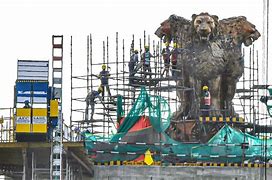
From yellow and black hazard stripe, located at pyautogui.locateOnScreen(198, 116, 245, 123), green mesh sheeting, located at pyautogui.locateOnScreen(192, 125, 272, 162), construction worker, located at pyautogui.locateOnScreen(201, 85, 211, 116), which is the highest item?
construction worker, located at pyautogui.locateOnScreen(201, 85, 211, 116)

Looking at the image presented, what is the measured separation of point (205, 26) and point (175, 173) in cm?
1086

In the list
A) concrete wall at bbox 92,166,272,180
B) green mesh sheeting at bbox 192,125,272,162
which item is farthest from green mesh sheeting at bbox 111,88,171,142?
green mesh sheeting at bbox 192,125,272,162

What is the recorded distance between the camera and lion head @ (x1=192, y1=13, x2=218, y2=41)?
66.8 m

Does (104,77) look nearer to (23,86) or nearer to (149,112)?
(149,112)

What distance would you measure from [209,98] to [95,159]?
9.52 m

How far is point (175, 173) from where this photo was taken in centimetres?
5962

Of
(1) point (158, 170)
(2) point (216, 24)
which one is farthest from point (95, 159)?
(2) point (216, 24)

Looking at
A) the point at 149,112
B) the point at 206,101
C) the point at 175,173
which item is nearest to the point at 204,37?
the point at 206,101

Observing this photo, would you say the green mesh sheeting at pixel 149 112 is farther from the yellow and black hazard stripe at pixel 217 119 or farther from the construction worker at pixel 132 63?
the yellow and black hazard stripe at pixel 217 119

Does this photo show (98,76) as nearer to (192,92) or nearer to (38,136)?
(192,92)

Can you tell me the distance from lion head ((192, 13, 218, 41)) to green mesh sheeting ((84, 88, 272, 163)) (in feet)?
20.0

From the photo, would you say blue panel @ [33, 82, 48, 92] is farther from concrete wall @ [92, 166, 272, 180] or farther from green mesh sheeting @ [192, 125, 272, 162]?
green mesh sheeting @ [192, 125, 272, 162]

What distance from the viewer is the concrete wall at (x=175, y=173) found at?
59.7 m

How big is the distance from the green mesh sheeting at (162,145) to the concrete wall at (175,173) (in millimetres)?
792
